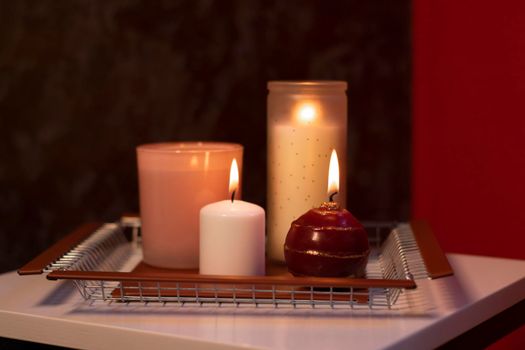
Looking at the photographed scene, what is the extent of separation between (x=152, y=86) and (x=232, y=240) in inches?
28.6

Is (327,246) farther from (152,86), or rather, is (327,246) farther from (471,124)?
(152,86)

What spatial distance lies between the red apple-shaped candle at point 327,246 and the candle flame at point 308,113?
5.8 inches

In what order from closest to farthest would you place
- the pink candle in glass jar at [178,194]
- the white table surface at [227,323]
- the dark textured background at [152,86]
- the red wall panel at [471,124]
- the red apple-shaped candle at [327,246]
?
→ 1. the white table surface at [227,323]
2. the red apple-shaped candle at [327,246]
3. the pink candle in glass jar at [178,194]
4. the red wall panel at [471,124]
5. the dark textured background at [152,86]

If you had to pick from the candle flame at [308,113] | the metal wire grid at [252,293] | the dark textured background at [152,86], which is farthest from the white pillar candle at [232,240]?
the dark textured background at [152,86]

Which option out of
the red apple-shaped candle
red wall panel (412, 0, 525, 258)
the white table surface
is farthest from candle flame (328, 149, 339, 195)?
red wall panel (412, 0, 525, 258)

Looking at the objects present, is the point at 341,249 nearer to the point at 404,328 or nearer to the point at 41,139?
the point at 404,328

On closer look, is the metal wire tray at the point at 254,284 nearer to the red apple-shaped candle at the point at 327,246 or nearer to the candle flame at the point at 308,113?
the red apple-shaped candle at the point at 327,246

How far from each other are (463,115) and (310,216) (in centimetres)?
44

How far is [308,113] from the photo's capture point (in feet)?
3.19

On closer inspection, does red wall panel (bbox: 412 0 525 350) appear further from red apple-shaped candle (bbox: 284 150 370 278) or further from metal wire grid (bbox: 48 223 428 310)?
red apple-shaped candle (bbox: 284 150 370 278)

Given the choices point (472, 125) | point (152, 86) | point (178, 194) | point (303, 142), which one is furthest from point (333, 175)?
point (152, 86)

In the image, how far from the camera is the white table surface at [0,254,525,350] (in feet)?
2.34

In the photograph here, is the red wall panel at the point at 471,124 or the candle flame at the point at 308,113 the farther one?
the red wall panel at the point at 471,124

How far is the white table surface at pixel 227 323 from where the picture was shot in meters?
0.71
